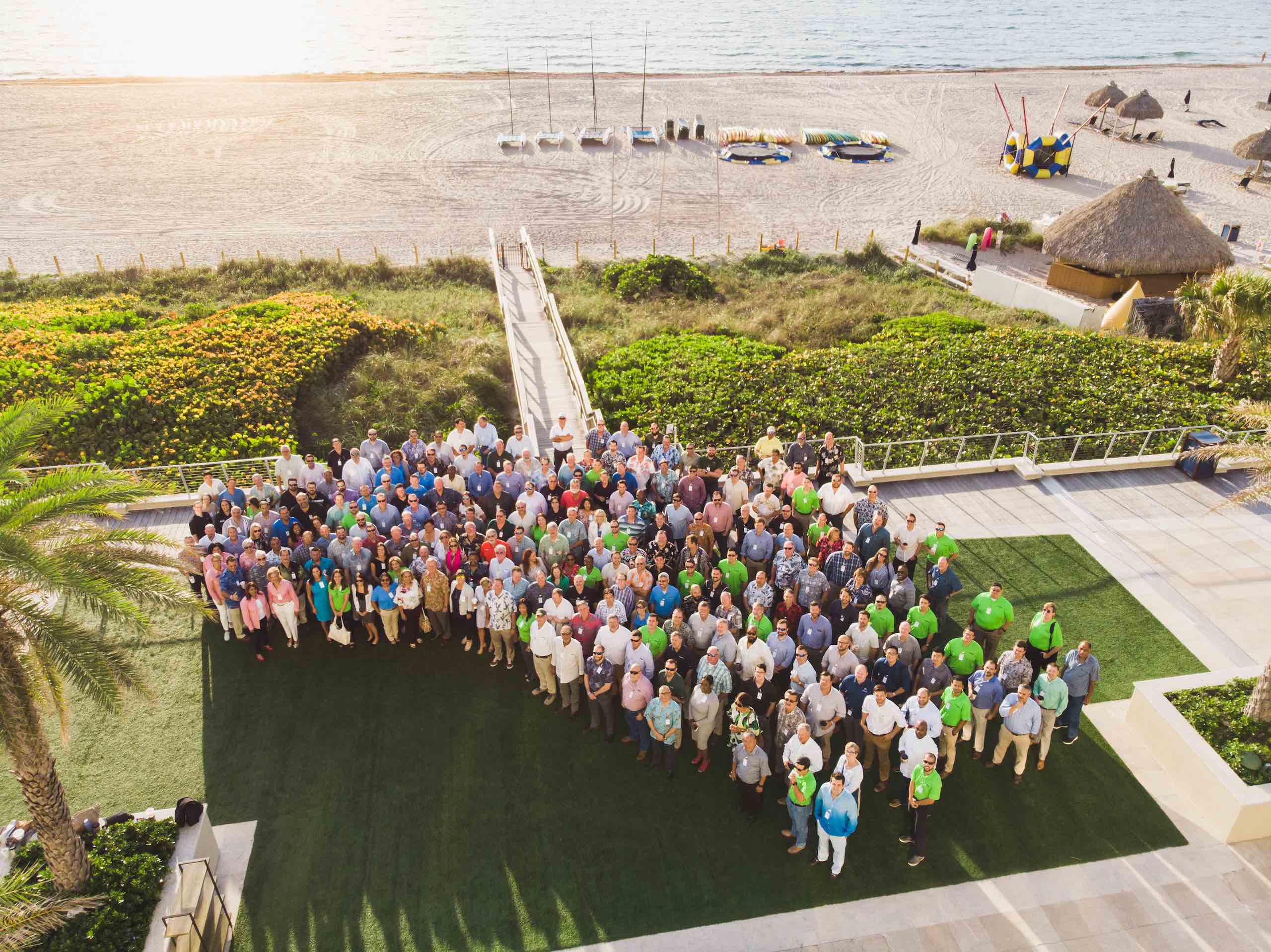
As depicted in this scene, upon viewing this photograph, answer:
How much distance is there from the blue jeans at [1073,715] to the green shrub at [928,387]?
24.2 feet

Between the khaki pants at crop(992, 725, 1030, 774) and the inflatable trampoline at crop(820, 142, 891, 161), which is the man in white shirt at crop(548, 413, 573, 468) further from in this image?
the inflatable trampoline at crop(820, 142, 891, 161)

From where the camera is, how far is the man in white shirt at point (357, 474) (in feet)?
44.1

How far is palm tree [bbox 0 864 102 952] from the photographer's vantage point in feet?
20.7

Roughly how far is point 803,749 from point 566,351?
1383 centimetres

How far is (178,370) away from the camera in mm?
20609

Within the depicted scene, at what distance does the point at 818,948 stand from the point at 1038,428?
13.8 metres

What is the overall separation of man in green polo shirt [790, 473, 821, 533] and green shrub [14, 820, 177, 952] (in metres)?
9.08

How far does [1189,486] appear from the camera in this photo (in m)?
→ 16.0

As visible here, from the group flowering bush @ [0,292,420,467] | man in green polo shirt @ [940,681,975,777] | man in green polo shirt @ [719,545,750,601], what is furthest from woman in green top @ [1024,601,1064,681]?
flowering bush @ [0,292,420,467]

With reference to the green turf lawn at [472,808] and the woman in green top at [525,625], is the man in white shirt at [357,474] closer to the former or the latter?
the green turf lawn at [472,808]

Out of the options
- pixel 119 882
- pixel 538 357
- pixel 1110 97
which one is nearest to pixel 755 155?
pixel 1110 97

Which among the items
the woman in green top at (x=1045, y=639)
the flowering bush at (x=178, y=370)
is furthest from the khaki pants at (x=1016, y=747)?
the flowering bush at (x=178, y=370)

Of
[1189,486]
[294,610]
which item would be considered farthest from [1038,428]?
[294,610]

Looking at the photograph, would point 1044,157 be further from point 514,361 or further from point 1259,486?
point 1259,486
